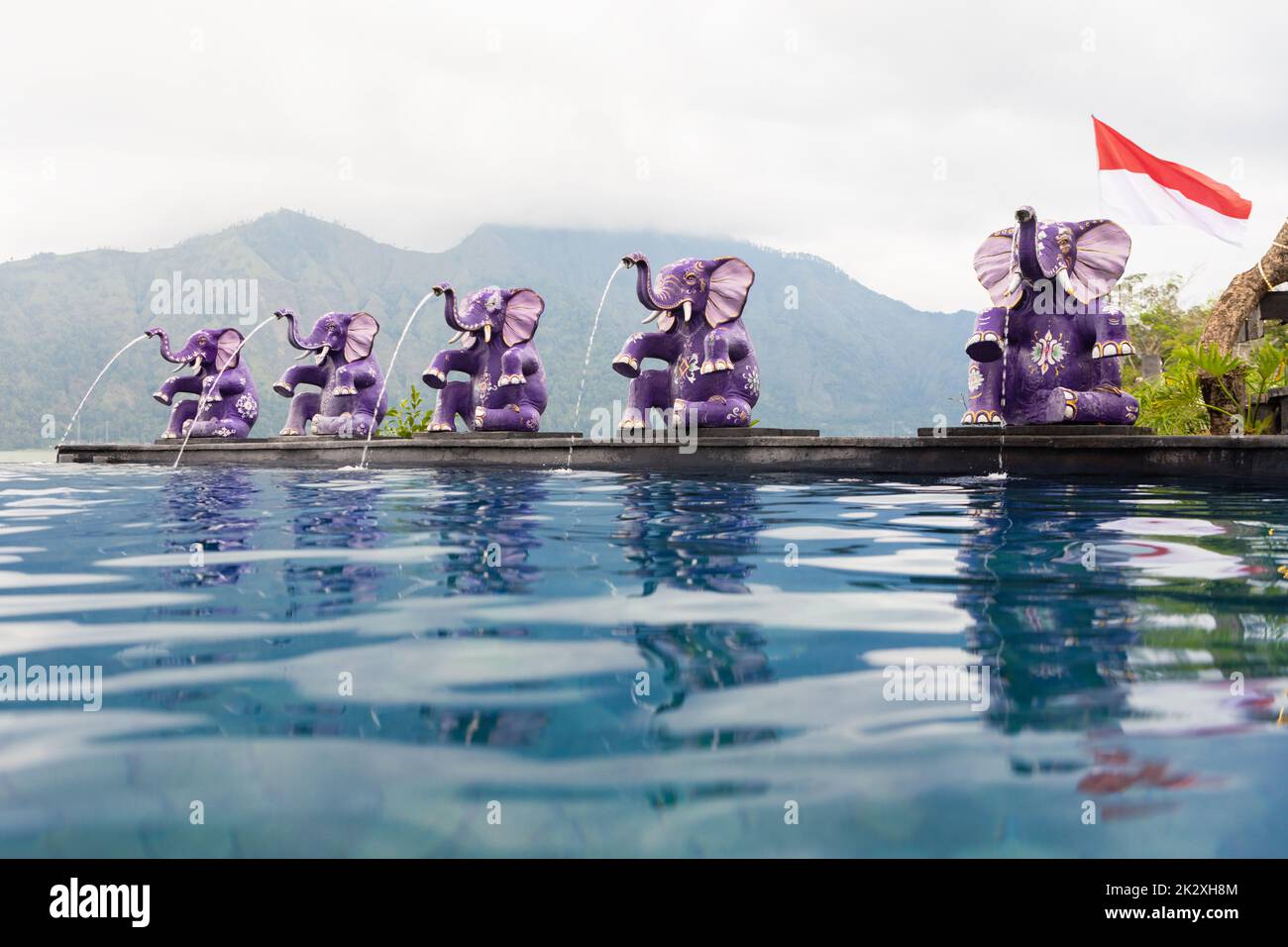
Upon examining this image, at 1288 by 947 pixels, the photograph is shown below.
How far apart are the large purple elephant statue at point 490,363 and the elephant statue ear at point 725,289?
3006 mm

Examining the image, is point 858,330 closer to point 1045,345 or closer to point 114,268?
point 114,268

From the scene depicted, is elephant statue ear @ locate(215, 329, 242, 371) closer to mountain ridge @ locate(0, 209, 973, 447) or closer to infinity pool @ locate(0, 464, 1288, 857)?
infinity pool @ locate(0, 464, 1288, 857)

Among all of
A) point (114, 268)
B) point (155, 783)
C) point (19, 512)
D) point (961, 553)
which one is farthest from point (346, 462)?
point (114, 268)

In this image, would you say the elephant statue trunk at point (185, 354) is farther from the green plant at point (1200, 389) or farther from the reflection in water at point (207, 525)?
the green plant at point (1200, 389)

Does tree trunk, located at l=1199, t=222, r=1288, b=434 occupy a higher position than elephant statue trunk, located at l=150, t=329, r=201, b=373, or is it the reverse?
elephant statue trunk, located at l=150, t=329, r=201, b=373

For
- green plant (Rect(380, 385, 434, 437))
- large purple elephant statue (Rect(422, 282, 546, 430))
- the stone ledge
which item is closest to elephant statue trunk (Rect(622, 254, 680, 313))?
the stone ledge

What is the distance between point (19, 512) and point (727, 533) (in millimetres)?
5234

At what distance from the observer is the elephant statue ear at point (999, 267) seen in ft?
34.8

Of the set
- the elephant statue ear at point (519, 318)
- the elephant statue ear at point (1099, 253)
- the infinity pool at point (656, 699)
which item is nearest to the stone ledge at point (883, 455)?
the elephant statue ear at point (519, 318)

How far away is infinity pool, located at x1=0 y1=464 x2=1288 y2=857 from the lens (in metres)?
1.78

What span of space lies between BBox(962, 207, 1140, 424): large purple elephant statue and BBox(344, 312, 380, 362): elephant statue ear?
1035cm

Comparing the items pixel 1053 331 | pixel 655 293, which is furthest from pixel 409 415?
pixel 1053 331
